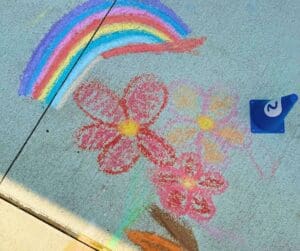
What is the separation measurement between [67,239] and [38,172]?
0.39 m

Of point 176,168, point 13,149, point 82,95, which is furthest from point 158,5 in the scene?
point 13,149

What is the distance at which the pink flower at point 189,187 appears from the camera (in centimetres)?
258

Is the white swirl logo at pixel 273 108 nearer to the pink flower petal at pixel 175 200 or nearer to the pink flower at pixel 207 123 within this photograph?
the pink flower at pixel 207 123

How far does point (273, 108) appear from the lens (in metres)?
2.56

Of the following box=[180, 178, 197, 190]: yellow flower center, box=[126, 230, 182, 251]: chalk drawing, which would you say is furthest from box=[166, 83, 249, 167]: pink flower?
box=[126, 230, 182, 251]: chalk drawing

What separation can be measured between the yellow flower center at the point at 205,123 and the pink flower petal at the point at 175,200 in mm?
370

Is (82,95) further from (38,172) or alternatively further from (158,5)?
(158,5)

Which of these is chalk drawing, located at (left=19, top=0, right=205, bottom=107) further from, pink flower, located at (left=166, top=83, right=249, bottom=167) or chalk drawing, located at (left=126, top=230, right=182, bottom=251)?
chalk drawing, located at (left=126, top=230, right=182, bottom=251)

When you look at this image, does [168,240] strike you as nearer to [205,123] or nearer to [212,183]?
[212,183]

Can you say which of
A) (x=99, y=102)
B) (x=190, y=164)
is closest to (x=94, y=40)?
(x=99, y=102)

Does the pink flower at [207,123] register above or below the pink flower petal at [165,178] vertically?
above

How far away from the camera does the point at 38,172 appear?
2613 mm

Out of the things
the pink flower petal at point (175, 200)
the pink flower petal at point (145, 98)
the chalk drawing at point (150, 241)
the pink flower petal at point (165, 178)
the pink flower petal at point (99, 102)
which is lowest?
the chalk drawing at point (150, 241)

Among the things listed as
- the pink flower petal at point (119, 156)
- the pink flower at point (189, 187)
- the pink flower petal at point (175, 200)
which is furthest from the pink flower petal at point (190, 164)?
the pink flower petal at point (119, 156)
